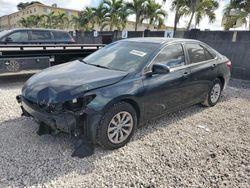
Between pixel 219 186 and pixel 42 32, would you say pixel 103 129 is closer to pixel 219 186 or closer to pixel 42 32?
pixel 219 186

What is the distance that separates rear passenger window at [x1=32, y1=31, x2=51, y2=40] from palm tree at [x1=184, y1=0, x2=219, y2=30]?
11585 mm

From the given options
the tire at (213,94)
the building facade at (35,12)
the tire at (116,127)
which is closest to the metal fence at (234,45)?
the tire at (213,94)

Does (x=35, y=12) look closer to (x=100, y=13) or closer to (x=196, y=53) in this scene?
(x=100, y=13)

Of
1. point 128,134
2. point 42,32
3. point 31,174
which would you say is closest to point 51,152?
point 31,174

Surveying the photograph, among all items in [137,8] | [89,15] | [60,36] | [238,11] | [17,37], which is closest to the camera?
[17,37]

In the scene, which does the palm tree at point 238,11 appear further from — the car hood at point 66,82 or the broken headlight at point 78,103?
the broken headlight at point 78,103

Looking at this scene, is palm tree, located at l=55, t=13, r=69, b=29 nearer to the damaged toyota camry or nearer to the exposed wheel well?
the damaged toyota camry

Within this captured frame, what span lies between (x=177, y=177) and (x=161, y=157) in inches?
17.9

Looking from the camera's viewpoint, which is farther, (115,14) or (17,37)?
(115,14)

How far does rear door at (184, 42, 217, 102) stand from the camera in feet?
14.8

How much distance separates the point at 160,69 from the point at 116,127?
3.67 ft

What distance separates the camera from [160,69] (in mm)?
3551

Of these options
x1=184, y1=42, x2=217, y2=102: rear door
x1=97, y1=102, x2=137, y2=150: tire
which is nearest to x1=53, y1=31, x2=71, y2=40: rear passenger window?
x1=184, y1=42, x2=217, y2=102: rear door

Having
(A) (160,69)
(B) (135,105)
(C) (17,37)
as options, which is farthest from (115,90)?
(C) (17,37)
